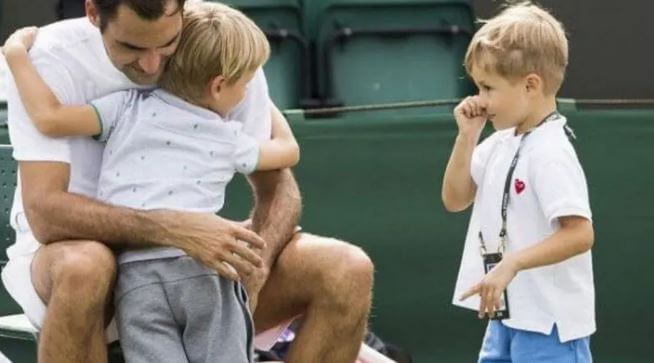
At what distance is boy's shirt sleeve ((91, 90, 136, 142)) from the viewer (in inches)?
178

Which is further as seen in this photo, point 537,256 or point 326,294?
point 326,294

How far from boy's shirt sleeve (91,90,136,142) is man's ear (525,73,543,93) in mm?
875

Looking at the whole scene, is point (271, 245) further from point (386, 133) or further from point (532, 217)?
point (386, 133)

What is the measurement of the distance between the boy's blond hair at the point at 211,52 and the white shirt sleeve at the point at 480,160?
0.57m

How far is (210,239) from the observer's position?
444cm

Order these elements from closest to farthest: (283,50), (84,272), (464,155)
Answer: (84,272), (464,155), (283,50)

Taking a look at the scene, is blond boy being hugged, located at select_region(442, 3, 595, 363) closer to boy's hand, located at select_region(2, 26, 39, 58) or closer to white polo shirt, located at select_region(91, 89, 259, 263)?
white polo shirt, located at select_region(91, 89, 259, 263)

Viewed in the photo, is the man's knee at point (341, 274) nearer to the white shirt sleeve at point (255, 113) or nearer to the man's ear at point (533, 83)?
the white shirt sleeve at point (255, 113)

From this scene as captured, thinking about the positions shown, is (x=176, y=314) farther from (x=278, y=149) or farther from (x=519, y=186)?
(x=519, y=186)

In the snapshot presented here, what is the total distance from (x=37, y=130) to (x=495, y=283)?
1.04m

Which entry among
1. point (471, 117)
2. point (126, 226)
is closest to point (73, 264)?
point (126, 226)

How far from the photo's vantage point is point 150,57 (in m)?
4.45

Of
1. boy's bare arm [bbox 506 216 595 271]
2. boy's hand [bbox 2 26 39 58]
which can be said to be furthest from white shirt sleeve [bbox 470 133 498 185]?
boy's hand [bbox 2 26 39 58]

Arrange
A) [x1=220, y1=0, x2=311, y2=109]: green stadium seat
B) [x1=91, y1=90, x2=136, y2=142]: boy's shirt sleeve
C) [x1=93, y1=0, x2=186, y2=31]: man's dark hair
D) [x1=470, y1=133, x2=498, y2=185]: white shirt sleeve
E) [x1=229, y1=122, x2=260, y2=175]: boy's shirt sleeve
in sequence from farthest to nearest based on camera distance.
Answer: [x1=220, y1=0, x2=311, y2=109]: green stadium seat
[x1=470, y1=133, x2=498, y2=185]: white shirt sleeve
[x1=229, y1=122, x2=260, y2=175]: boy's shirt sleeve
[x1=91, y1=90, x2=136, y2=142]: boy's shirt sleeve
[x1=93, y1=0, x2=186, y2=31]: man's dark hair
